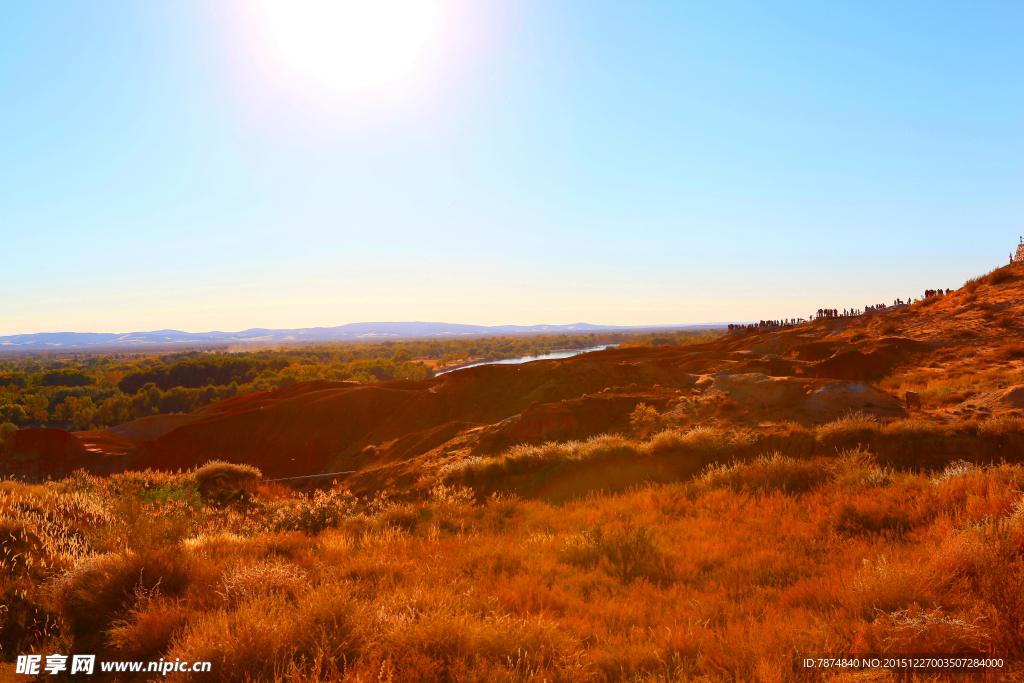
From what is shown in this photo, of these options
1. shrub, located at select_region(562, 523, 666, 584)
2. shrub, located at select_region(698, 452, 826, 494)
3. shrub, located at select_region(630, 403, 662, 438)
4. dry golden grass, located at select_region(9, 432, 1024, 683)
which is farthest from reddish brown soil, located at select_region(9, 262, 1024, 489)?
shrub, located at select_region(562, 523, 666, 584)

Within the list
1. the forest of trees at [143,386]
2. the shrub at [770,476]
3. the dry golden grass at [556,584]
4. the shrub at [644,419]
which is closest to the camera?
the dry golden grass at [556,584]

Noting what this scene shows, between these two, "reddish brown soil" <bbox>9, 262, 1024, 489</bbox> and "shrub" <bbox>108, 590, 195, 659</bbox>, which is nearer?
"shrub" <bbox>108, 590, 195, 659</bbox>

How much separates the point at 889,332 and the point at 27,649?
37.7 metres

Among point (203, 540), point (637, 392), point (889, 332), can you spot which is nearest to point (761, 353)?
point (889, 332)

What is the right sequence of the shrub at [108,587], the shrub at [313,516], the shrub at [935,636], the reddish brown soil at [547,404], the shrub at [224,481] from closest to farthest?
the shrub at [935,636] → the shrub at [108,587] → the shrub at [313,516] → the shrub at [224,481] → the reddish brown soil at [547,404]

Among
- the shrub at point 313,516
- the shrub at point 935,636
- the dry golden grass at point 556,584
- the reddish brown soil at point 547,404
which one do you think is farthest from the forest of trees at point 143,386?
the shrub at point 935,636

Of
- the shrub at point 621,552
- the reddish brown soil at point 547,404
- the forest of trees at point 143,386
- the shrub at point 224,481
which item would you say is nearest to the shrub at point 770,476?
the shrub at point 621,552

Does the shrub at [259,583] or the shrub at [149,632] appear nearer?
the shrub at [149,632]

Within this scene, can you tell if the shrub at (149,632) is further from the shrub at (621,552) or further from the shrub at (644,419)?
the shrub at (644,419)

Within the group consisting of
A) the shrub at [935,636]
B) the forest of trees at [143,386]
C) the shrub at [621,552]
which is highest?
the shrub at [935,636]

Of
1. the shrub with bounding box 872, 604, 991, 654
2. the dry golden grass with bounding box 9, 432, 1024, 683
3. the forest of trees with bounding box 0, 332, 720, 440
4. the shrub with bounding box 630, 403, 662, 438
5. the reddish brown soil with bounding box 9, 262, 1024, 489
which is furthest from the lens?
the forest of trees with bounding box 0, 332, 720, 440

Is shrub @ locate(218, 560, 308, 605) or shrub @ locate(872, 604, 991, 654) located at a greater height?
shrub @ locate(872, 604, 991, 654)

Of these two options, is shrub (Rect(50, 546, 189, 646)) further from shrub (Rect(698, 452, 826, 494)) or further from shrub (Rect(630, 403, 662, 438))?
shrub (Rect(630, 403, 662, 438))

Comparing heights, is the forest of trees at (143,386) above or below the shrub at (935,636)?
below
